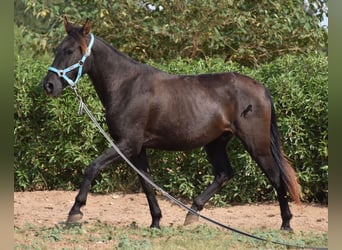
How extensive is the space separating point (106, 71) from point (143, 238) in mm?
1742

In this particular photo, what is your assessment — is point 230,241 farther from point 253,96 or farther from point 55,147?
point 55,147

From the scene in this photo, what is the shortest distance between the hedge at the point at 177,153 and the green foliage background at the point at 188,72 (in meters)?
0.01

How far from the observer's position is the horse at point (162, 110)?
6.14m

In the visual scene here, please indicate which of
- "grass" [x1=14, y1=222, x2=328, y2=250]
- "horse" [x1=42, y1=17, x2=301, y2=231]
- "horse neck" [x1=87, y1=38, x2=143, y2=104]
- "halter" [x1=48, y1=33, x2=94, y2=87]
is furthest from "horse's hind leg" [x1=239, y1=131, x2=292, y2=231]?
"halter" [x1=48, y1=33, x2=94, y2=87]

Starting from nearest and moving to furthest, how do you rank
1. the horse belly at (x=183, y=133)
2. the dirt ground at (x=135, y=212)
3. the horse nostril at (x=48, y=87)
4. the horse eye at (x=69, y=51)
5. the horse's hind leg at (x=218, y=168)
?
1. the horse nostril at (x=48, y=87)
2. the horse eye at (x=69, y=51)
3. the horse belly at (x=183, y=133)
4. the horse's hind leg at (x=218, y=168)
5. the dirt ground at (x=135, y=212)

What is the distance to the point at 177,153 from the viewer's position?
28.4 feet

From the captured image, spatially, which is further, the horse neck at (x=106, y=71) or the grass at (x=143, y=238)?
the horse neck at (x=106, y=71)

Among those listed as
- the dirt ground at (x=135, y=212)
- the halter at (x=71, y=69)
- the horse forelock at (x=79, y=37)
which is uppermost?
the horse forelock at (x=79, y=37)

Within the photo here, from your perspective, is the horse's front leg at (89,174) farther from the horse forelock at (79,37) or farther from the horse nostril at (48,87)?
the horse forelock at (79,37)

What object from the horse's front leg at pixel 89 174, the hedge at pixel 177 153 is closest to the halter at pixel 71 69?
the horse's front leg at pixel 89 174

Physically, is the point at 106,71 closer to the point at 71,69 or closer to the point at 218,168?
the point at 71,69

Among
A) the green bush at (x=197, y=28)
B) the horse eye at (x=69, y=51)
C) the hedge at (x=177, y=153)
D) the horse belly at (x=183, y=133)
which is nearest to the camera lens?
the horse eye at (x=69, y=51)

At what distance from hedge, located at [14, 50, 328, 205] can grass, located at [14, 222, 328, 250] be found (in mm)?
1854

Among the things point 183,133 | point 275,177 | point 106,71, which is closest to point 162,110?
point 183,133
